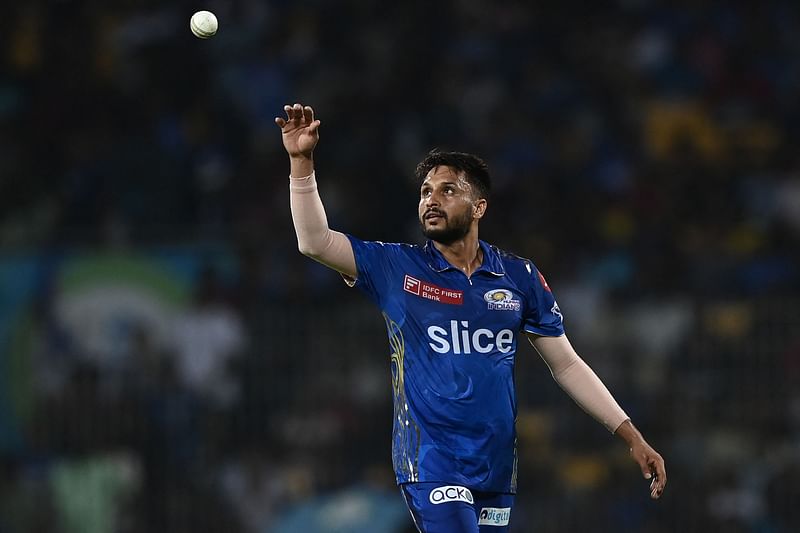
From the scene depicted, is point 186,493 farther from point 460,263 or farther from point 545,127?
point 545,127

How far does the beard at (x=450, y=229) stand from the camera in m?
6.58

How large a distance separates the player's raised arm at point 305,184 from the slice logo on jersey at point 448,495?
4.04ft

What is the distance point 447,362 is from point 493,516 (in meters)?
0.81

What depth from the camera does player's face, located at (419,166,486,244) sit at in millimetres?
6590

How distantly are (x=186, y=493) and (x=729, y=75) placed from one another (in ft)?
28.1

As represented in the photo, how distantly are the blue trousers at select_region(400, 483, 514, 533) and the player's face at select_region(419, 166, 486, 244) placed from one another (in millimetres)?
1236

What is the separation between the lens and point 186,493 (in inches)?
449

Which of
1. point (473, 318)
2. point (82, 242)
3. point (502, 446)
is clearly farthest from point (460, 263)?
point (82, 242)

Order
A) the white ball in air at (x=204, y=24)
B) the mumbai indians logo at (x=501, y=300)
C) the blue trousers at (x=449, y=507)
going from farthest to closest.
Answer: the white ball in air at (x=204, y=24) < the mumbai indians logo at (x=501, y=300) < the blue trousers at (x=449, y=507)

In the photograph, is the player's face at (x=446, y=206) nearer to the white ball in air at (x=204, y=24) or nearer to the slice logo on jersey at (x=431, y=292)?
the slice logo on jersey at (x=431, y=292)

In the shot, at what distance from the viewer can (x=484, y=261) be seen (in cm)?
683

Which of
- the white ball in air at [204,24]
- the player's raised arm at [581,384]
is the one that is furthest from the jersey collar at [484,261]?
the white ball in air at [204,24]

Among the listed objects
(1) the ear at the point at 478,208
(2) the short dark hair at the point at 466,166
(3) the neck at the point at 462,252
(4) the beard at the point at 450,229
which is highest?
(2) the short dark hair at the point at 466,166

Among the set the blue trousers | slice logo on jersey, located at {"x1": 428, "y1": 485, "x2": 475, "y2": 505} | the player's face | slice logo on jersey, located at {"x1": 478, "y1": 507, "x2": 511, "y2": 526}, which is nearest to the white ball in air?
the player's face
